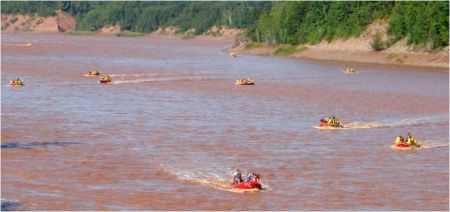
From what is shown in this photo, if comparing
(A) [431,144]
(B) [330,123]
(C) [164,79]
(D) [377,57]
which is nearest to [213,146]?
(B) [330,123]

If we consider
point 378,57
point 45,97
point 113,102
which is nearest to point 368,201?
point 113,102

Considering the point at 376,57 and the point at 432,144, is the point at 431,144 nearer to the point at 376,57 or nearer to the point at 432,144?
the point at 432,144

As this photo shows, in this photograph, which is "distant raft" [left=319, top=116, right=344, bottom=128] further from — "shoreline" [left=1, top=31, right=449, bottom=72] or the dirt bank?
the dirt bank

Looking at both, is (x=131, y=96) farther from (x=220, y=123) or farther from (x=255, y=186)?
(x=255, y=186)

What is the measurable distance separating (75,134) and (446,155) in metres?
16.2

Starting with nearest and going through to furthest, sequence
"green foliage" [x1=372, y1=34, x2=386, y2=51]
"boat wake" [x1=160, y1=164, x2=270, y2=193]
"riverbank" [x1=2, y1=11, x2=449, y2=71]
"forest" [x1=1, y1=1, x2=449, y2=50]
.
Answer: "boat wake" [x1=160, y1=164, x2=270, y2=193], "riverbank" [x1=2, y1=11, x2=449, y2=71], "forest" [x1=1, y1=1, x2=449, y2=50], "green foliage" [x1=372, y1=34, x2=386, y2=51]

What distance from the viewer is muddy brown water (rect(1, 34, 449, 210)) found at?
3191cm

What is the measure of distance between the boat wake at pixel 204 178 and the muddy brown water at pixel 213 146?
0.24ft

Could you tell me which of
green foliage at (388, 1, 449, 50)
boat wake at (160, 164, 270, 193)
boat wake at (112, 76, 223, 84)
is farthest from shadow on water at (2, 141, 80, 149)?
green foliage at (388, 1, 449, 50)

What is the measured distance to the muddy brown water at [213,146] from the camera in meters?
31.9

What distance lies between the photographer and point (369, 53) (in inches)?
4877

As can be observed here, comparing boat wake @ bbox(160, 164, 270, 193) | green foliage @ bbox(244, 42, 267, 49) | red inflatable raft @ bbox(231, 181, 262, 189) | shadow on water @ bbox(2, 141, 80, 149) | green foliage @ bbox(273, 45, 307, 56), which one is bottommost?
green foliage @ bbox(244, 42, 267, 49)

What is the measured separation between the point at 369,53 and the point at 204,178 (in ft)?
299

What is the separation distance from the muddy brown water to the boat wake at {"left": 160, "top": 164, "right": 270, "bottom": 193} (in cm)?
7
